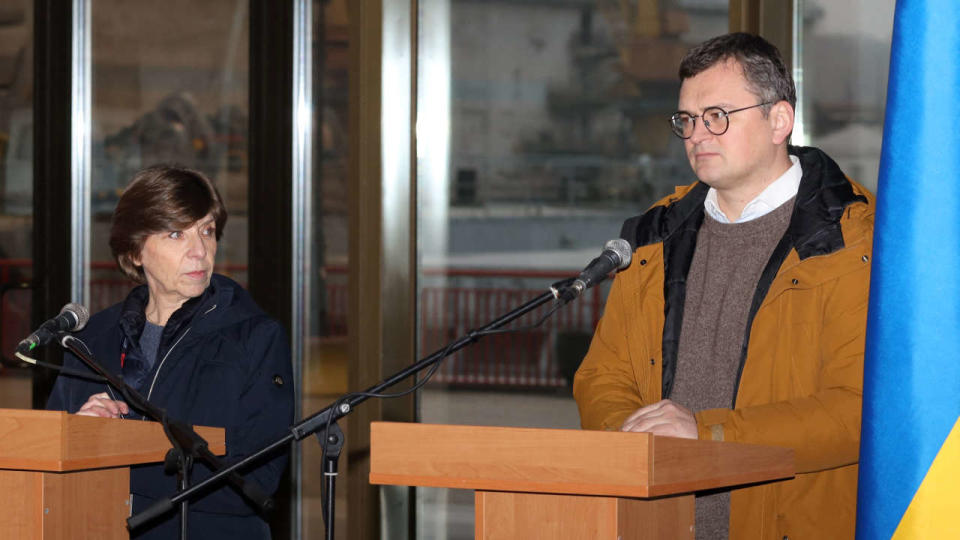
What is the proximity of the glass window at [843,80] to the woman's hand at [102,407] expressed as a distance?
2492mm

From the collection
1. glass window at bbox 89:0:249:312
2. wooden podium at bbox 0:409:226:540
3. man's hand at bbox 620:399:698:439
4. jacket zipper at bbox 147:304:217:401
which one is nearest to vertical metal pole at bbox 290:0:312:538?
glass window at bbox 89:0:249:312

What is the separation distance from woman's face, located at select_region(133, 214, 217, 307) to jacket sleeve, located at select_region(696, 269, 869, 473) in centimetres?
130

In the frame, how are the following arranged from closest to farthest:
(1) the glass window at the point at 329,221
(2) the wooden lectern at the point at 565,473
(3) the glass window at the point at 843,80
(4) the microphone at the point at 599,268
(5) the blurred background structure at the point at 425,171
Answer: (2) the wooden lectern at the point at 565,473, (4) the microphone at the point at 599,268, (3) the glass window at the point at 843,80, (5) the blurred background structure at the point at 425,171, (1) the glass window at the point at 329,221

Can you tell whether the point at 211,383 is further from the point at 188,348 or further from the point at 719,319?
the point at 719,319

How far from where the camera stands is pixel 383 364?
4453 mm

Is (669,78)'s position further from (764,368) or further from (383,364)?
(764,368)

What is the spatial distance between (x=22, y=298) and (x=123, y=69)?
1.14 m

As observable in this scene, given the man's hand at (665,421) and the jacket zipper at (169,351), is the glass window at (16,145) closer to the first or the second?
the jacket zipper at (169,351)

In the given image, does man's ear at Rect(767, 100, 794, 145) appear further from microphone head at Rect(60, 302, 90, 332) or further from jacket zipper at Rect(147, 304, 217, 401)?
microphone head at Rect(60, 302, 90, 332)

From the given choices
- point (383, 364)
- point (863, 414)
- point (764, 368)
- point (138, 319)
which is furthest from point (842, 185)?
point (383, 364)

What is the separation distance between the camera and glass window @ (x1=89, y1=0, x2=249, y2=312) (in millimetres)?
4922

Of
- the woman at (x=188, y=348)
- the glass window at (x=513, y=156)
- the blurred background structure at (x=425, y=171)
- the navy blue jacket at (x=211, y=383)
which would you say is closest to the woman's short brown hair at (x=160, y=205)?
the woman at (x=188, y=348)

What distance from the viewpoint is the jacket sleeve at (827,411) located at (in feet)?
7.36

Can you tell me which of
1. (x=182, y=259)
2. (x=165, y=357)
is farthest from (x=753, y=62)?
(x=165, y=357)
